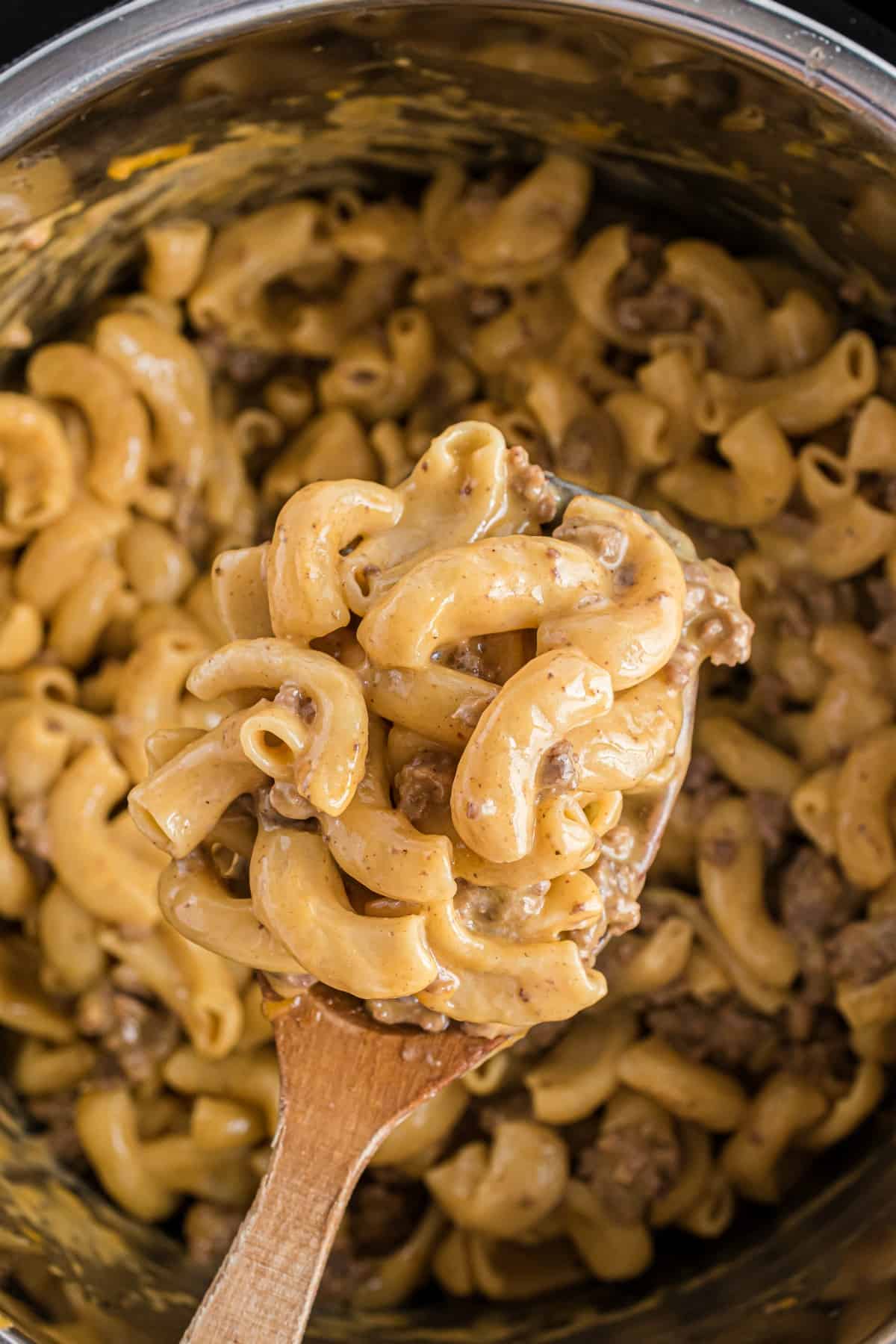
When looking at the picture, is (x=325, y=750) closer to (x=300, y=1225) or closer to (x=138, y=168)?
(x=300, y=1225)

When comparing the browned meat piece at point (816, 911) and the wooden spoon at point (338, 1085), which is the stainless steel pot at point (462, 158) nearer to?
the browned meat piece at point (816, 911)

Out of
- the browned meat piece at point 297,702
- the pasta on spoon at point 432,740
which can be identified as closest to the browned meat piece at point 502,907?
the pasta on spoon at point 432,740

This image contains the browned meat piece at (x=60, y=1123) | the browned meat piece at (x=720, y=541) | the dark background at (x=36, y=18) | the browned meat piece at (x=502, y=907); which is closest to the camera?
the browned meat piece at (x=502, y=907)

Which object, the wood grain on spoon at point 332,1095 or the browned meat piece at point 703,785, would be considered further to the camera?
the browned meat piece at point 703,785

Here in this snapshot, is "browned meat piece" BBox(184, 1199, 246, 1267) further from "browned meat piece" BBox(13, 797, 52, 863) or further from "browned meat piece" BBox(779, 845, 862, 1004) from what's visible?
"browned meat piece" BBox(779, 845, 862, 1004)

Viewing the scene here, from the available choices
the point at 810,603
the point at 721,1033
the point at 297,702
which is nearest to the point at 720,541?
the point at 810,603

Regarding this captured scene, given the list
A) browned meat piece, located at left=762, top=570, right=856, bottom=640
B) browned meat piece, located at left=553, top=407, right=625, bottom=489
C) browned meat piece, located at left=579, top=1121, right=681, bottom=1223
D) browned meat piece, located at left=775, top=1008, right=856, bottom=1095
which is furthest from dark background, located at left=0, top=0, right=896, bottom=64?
browned meat piece, located at left=579, top=1121, right=681, bottom=1223
